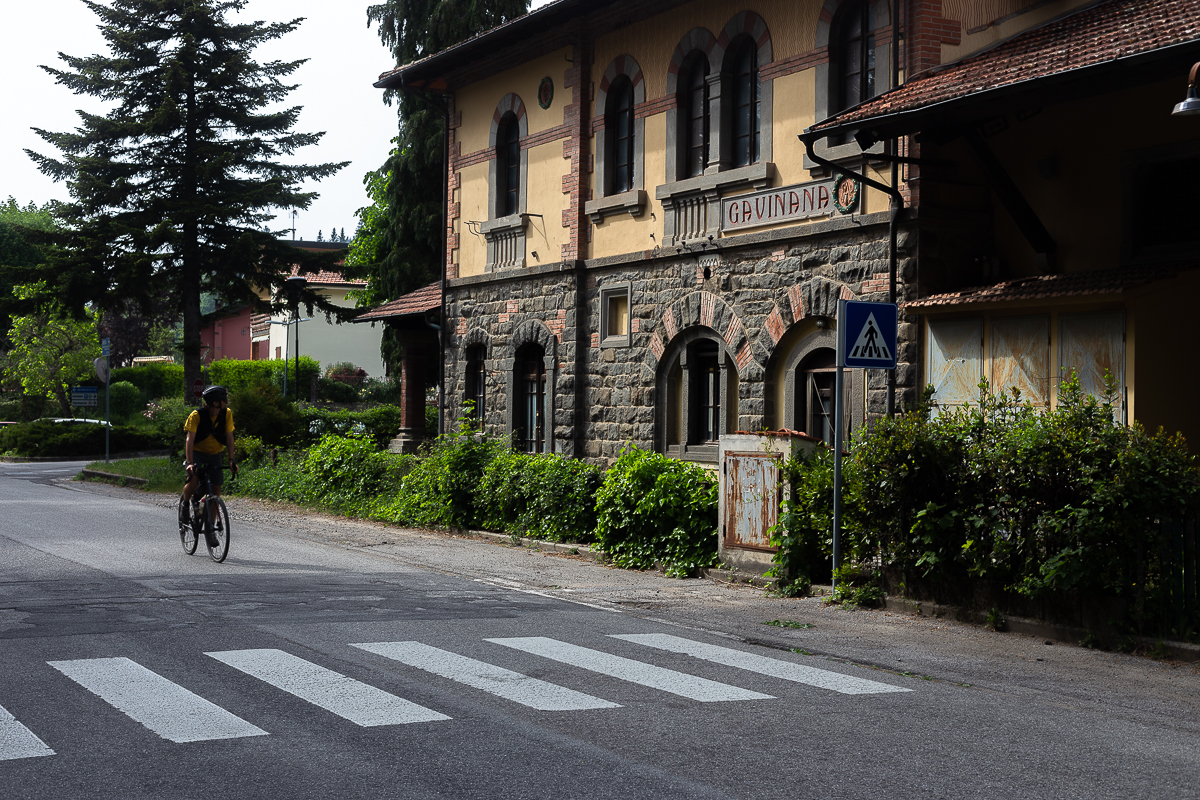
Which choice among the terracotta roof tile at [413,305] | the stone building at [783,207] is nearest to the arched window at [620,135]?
the stone building at [783,207]

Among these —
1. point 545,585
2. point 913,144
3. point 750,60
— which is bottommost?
point 545,585

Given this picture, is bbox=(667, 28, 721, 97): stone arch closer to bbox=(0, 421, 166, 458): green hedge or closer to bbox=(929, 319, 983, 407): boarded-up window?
bbox=(929, 319, 983, 407): boarded-up window

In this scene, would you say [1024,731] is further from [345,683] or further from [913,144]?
[913,144]

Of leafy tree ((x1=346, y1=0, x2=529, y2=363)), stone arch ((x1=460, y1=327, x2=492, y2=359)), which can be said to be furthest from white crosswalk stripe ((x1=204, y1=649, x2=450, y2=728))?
leafy tree ((x1=346, y1=0, x2=529, y2=363))

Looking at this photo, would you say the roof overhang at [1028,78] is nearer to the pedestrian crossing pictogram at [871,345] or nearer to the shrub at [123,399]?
the pedestrian crossing pictogram at [871,345]

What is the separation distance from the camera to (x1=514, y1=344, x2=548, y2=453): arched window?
68.9 feet

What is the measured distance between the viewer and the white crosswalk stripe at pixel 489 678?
644 cm

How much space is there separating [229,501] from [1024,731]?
61.7 feet

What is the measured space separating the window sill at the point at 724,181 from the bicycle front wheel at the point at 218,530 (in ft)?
25.8

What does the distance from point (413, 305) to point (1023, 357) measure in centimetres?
1559

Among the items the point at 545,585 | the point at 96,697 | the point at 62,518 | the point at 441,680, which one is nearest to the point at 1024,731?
the point at 441,680

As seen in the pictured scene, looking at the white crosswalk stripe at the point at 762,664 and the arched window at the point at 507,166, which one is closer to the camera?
the white crosswalk stripe at the point at 762,664

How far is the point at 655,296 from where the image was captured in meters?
18.0

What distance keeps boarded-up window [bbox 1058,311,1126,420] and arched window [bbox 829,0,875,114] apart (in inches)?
159
